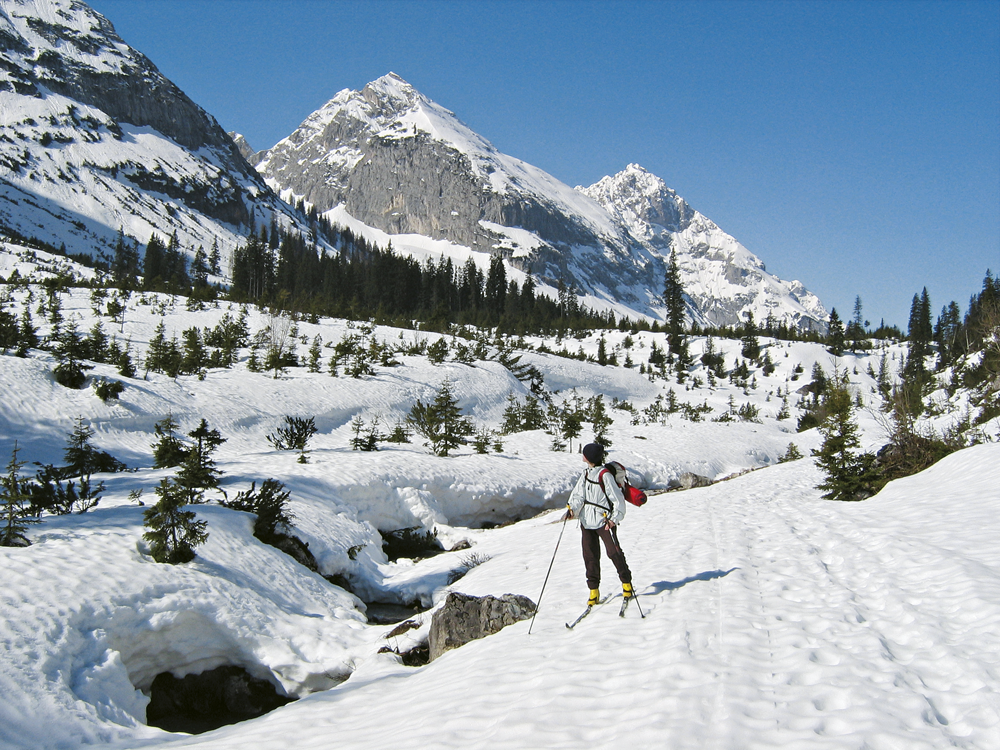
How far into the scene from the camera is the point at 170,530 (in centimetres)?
748

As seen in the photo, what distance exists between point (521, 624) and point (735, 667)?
264cm

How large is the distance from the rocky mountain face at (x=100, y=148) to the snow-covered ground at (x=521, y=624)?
341 feet

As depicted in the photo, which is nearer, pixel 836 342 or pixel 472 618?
pixel 472 618

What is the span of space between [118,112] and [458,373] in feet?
516

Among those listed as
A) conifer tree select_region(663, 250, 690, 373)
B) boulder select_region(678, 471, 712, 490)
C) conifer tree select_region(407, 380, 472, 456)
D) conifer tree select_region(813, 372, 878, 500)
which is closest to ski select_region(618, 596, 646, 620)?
conifer tree select_region(813, 372, 878, 500)

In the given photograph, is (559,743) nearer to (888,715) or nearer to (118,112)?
(888,715)

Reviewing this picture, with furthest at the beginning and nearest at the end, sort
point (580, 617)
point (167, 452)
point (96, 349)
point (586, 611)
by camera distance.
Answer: point (96, 349), point (167, 452), point (586, 611), point (580, 617)

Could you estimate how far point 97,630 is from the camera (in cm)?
571

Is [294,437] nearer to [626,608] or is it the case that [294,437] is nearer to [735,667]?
[626,608]

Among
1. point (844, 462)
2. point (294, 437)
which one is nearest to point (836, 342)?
point (844, 462)

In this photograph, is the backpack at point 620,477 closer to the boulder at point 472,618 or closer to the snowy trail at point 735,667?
the snowy trail at point 735,667

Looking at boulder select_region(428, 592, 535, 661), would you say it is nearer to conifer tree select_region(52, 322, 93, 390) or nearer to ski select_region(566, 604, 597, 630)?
ski select_region(566, 604, 597, 630)

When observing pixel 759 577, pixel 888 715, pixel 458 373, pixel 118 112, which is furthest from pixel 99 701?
pixel 118 112

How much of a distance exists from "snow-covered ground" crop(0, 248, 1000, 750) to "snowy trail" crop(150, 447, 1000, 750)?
0.09 feet
